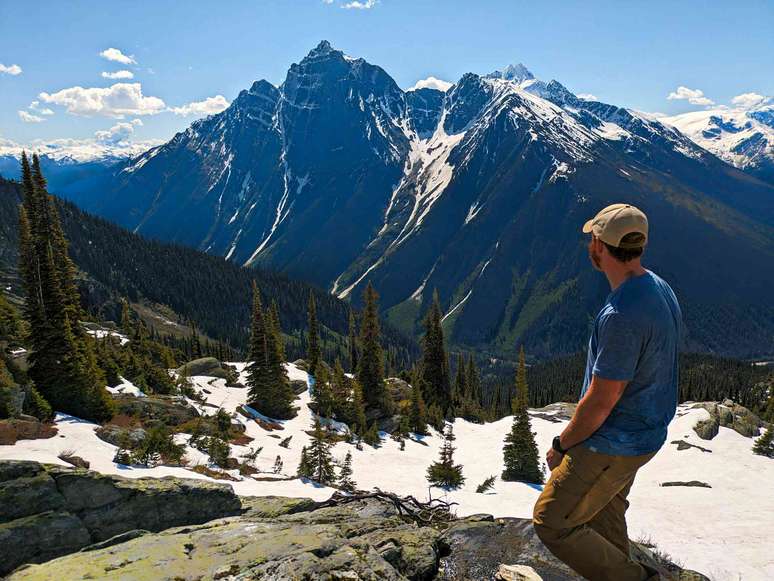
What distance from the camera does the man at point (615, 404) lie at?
432 centimetres

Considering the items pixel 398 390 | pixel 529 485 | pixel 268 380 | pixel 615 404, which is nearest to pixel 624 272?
pixel 615 404

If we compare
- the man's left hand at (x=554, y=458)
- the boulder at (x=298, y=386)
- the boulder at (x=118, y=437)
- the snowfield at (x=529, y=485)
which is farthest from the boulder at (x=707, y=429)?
the man's left hand at (x=554, y=458)

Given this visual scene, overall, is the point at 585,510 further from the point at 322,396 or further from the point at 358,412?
the point at 322,396

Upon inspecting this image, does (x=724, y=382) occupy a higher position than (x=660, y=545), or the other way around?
(x=660, y=545)

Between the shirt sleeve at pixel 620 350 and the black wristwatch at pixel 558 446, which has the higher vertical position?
the shirt sleeve at pixel 620 350

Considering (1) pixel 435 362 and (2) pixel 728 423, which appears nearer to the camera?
(2) pixel 728 423

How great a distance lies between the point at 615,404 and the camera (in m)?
4.49

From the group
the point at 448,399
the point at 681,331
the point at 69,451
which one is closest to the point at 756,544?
the point at 681,331

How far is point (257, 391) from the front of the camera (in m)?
40.6

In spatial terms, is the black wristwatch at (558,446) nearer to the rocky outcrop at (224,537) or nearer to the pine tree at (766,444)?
the rocky outcrop at (224,537)

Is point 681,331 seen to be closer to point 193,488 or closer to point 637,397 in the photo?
point 637,397

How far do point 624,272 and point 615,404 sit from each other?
1.36 meters

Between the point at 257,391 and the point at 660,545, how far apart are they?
35.1m

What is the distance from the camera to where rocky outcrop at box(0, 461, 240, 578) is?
753 cm
